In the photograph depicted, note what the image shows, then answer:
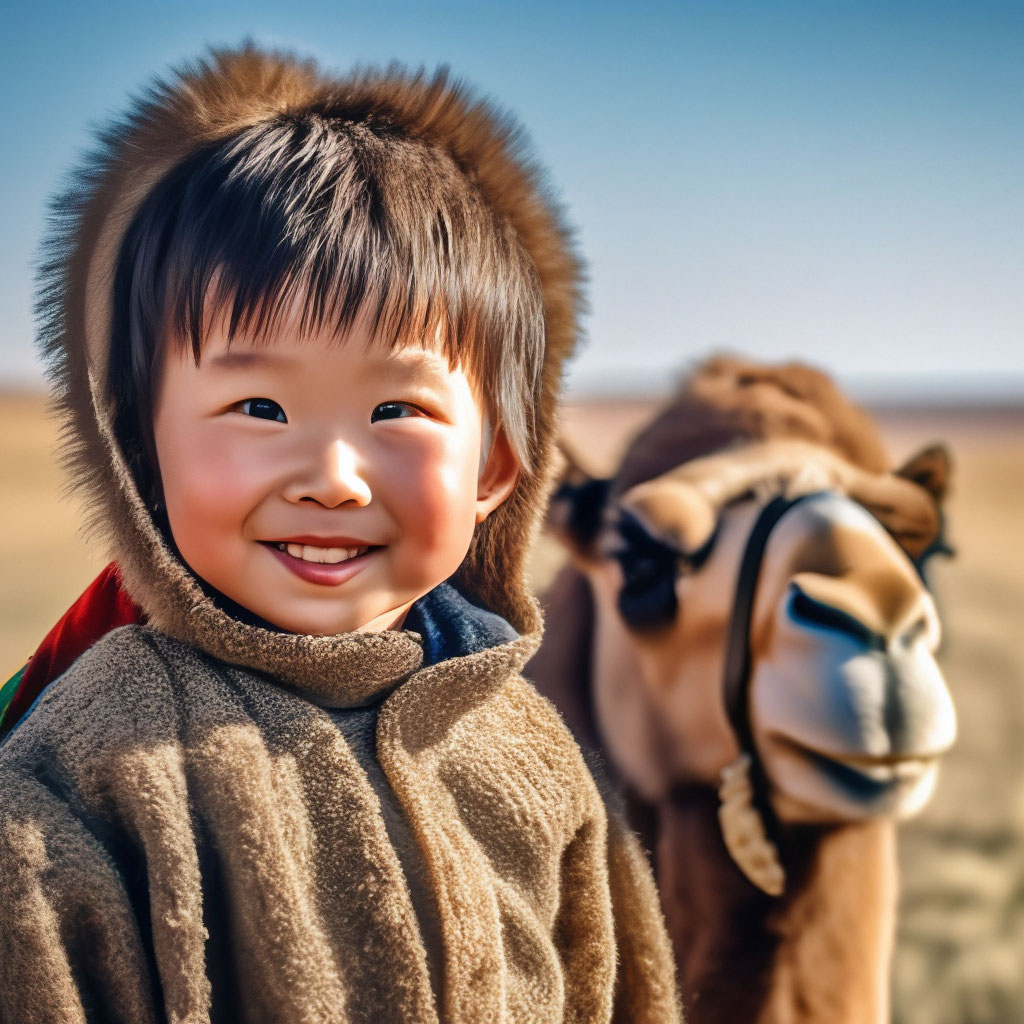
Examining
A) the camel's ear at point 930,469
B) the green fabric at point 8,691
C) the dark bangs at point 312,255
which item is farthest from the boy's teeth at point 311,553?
the camel's ear at point 930,469

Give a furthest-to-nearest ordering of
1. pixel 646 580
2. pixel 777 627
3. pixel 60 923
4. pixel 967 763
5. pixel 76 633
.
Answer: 1. pixel 967 763
2. pixel 646 580
3. pixel 777 627
4. pixel 76 633
5. pixel 60 923

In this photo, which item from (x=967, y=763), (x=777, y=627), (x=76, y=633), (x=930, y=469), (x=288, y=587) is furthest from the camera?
(x=967, y=763)

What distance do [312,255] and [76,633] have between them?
1.27 ft

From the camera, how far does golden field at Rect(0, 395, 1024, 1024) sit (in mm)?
1847

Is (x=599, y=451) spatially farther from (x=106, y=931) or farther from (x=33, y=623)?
(x=33, y=623)

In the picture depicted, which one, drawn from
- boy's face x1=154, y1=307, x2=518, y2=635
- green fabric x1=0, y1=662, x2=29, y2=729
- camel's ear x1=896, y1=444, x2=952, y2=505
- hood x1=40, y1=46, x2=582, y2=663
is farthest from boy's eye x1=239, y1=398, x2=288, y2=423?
camel's ear x1=896, y1=444, x2=952, y2=505

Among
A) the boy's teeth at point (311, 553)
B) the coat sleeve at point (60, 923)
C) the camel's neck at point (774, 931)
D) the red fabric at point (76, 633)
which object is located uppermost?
the boy's teeth at point (311, 553)

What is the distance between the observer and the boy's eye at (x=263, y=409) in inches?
33.6

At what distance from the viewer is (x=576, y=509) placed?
4.86 feet

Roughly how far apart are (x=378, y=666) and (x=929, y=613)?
67 centimetres

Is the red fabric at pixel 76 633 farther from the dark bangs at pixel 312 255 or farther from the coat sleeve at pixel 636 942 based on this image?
the coat sleeve at pixel 636 942

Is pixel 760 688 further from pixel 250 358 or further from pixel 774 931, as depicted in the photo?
pixel 250 358

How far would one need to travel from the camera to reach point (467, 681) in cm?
96

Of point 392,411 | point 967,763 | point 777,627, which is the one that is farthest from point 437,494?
point 967,763
